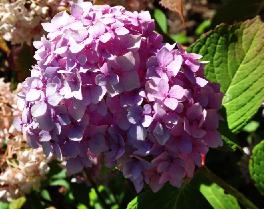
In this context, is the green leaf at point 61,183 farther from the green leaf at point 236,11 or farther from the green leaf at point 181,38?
the green leaf at point 181,38

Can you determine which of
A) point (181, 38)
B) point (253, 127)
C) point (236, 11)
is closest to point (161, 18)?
point (236, 11)

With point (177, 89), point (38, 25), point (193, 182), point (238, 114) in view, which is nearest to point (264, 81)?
point (238, 114)

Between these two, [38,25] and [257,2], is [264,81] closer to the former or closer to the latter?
[38,25]

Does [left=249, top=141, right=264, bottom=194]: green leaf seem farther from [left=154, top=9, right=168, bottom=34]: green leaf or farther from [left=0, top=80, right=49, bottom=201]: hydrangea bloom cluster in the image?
[left=154, top=9, right=168, bottom=34]: green leaf

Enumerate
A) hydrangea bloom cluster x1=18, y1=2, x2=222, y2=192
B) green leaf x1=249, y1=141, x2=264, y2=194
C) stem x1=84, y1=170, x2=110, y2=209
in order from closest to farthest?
1. hydrangea bloom cluster x1=18, y1=2, x2=222, y2=192
2. green leaf x1=249, y1=141, x2=264, y2=194
3. stem x1=84, y1=170, x2=110, y2=209

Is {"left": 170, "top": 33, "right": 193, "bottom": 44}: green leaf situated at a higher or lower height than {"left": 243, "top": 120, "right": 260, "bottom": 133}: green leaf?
lower

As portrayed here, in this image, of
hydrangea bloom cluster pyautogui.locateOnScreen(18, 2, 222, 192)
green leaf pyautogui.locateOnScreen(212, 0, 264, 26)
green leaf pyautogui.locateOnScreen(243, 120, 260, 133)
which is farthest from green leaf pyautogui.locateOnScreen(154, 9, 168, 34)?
hydrangea bloom cluster pyautogui.locateOnScreen(18, 2, 222, 192)

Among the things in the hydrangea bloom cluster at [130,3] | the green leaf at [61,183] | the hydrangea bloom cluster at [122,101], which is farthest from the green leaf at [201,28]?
the hydrangea bloom cluster at [122,101]
